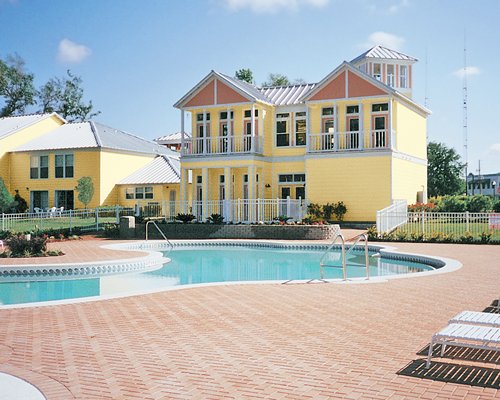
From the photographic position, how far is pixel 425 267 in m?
17.1

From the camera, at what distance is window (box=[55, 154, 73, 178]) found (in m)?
40.6

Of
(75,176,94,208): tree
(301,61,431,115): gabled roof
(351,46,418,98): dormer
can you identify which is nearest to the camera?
(301,61,431,115): gabled roof

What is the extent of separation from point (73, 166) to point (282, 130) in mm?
15619

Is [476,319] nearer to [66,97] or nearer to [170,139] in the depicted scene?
[170,139]

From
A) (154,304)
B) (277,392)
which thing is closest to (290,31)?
(154,304)

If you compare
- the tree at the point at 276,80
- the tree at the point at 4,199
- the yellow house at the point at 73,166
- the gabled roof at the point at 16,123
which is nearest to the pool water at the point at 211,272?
the yellow house at the point at 73,166

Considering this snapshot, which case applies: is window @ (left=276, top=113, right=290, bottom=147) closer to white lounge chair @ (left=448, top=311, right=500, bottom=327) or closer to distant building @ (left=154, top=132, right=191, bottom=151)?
distant building @ (left=154, top=132, right=191, bottom=151)

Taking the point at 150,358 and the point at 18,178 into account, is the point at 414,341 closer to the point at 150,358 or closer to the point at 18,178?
the point at 150,358

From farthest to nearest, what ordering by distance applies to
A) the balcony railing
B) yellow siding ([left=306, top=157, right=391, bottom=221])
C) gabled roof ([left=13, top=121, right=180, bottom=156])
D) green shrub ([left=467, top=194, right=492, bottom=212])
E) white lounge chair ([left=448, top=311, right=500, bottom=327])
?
gabled roof ([left=13, top=121, right=180, bottom=156]) → green shrub ([left=467, top=194, right=492, bottom=212]) → the balcony railing → yellow siding ([left=306, top=157, right=391, bottom=221]) → white lounge chair ([left=448, top=311, right=500, bottom=327])

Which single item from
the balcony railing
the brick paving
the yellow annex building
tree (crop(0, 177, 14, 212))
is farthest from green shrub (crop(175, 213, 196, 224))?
the brick paving

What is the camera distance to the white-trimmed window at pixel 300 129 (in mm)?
32569

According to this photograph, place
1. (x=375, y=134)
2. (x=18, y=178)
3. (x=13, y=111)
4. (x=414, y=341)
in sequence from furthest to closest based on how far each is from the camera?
(x=13, y=111) < (x=18, y=178) < (x=375, y=134) < (x=414, y=341)

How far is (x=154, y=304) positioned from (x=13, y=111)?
62.6m

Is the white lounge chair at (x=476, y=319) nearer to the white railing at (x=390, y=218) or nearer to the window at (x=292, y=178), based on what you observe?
the white railing at (x=390, y=218)
